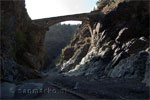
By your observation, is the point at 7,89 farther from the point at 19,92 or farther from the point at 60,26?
the point at 60,26

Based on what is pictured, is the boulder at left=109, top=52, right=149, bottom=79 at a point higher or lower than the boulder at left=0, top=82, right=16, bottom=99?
lower

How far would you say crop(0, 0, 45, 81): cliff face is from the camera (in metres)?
14.4

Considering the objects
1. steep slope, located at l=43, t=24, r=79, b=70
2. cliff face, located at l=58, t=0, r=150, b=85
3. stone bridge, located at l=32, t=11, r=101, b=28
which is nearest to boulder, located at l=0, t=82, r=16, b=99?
cliff face, located at l=58, t=0, r=150, b=85

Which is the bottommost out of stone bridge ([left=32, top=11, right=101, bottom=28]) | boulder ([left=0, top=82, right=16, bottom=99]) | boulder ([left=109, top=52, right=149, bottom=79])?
boulder ([left=109, top=52, right=149, bottom=79])

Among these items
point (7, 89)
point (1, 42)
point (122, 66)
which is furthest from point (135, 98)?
point (122, 66)

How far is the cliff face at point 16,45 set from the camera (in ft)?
47.4

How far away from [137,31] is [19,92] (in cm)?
2746

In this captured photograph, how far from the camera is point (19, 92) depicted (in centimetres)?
860

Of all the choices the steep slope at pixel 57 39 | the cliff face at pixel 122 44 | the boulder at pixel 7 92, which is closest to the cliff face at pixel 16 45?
the boulder at pixel 7 92

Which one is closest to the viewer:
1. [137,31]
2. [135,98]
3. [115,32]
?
[135,98]

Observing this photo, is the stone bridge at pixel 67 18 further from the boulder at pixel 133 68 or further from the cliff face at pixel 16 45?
the boulder at pixel 133 68

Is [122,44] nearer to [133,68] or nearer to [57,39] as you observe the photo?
[133,68]

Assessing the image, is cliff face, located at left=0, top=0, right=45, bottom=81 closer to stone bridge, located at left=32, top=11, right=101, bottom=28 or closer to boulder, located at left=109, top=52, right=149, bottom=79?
stone bridge, located at left=32, top=11, right=101, bottom=28

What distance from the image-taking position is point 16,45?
978 inches
